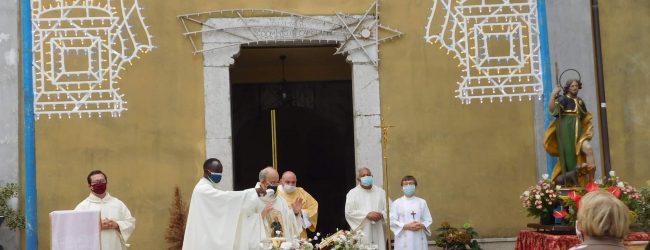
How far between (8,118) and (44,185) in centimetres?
91

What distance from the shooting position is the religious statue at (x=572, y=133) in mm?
11305

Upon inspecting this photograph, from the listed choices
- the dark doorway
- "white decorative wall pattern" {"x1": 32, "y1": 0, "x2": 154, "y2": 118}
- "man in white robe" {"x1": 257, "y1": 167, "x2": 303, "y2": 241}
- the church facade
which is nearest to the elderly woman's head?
"man in white robe" {"x1": 257, "y1": 167, "x2": 303, "y2": 241}

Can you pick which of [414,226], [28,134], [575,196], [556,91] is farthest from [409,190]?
[28,134]

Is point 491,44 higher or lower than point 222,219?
higher

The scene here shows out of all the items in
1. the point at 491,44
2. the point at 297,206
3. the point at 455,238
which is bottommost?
the point at 455,238

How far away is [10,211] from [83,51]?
2.10 m

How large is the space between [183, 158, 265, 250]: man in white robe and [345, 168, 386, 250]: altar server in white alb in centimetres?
222

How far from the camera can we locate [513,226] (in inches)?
482

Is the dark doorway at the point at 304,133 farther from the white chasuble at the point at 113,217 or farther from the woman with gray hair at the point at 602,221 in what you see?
the woman with gray hair at the point at 602,221

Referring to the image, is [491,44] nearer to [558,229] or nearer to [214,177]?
[558,229]

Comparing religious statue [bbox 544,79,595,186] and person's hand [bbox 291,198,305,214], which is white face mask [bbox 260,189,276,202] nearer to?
person's hand [bbox 291,198,305,214]

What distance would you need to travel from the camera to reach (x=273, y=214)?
32.6 feet

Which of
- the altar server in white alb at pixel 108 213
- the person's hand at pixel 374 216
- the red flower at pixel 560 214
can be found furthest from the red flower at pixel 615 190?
the altar server in white alb at pixel 108 213

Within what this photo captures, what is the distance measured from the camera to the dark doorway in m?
16.3
